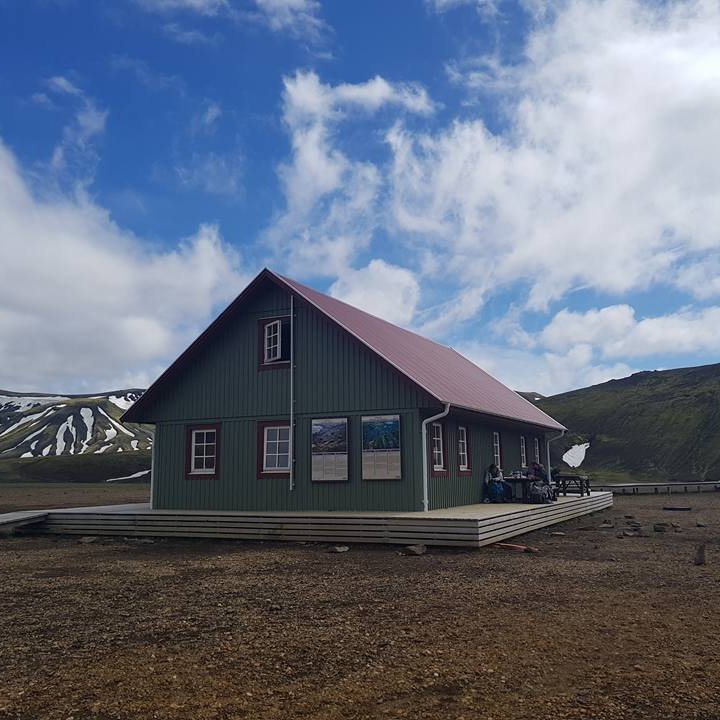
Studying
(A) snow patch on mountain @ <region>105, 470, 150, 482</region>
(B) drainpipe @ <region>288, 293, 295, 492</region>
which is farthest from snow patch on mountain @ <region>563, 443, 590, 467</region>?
(B) drainpipe @ <region>288, 293, 295, 492</region>

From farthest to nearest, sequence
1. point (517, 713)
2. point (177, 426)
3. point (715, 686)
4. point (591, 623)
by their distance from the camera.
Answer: point (177, 426) → point (591, 623) → point (715, 686) → point (517, 713)

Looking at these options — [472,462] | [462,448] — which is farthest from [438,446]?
[472,462]

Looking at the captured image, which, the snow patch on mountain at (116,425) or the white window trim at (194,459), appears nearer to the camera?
the white window trim at (194,459)

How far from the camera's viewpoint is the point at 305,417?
18062mm

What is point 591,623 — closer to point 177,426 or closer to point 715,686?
point 715,686

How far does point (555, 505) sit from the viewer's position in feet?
63.8

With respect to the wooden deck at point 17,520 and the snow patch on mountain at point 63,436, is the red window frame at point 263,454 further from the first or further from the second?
the snow patch on mountain at point 63,436

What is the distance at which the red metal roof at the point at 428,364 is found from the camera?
17547mm

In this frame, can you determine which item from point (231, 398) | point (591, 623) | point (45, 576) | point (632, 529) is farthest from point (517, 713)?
point (231, 398)

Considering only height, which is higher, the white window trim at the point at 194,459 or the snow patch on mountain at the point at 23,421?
the snow patch on mountain at the point at 23,421

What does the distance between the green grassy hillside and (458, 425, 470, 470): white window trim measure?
3529 centimetres

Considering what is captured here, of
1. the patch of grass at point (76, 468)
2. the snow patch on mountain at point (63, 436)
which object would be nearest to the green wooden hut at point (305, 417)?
the patch of grass at point (76, 468)

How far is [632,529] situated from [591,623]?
424 inches

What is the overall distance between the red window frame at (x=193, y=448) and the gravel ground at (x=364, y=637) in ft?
20.4
